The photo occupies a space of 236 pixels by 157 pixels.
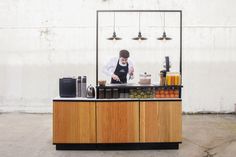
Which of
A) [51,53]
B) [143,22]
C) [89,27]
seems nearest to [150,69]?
[143,22]

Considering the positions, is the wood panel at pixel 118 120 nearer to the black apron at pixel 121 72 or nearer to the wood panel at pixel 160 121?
the wood panel at pixel 160 121

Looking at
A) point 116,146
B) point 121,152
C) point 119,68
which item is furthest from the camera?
point 119,68

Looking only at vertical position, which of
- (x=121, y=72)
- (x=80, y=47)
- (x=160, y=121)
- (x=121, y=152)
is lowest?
(x=121, y=152)

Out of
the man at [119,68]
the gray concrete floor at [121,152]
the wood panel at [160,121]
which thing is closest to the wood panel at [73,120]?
the gray concrete floor at [121,152]

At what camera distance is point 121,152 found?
19.6 ft

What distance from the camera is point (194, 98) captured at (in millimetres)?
10188

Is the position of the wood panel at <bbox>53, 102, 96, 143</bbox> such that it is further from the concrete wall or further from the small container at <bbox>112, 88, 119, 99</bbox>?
the concrete wall

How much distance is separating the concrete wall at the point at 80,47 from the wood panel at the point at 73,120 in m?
4.21

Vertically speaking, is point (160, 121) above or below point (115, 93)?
A: below

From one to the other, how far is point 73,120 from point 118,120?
0.78 m

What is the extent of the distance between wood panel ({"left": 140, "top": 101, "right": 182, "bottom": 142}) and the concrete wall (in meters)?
4.25

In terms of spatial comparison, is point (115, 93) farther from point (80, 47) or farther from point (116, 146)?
point (80, 47)

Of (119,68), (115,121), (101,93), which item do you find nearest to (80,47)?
(119,68)

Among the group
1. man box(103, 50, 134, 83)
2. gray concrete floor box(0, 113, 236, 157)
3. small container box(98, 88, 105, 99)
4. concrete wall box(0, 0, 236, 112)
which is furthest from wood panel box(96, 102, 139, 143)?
concrete wall box(0, 0, 236, 112)
